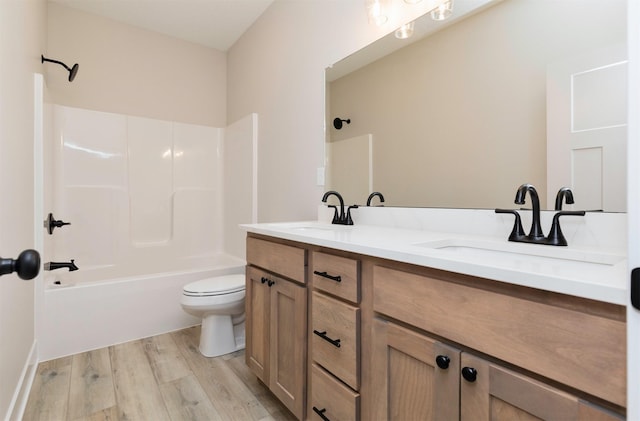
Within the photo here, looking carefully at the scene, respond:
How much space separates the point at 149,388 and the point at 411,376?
1.52 m

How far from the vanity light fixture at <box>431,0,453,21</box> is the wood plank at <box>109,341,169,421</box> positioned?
217cm

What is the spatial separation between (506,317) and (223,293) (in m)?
1.71

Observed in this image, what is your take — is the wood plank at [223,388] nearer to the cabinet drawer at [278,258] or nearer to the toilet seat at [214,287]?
the toilet seat at [214,287]

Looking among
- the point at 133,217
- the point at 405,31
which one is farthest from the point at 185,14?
the point at 405,31

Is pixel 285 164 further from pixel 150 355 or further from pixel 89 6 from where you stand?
pixel 89 6

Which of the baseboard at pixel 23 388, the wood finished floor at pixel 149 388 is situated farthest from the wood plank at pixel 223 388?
the baseboard at pixel 23 388

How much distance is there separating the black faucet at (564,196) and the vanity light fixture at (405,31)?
96cm

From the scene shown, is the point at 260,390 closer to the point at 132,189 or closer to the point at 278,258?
the point at 278,258

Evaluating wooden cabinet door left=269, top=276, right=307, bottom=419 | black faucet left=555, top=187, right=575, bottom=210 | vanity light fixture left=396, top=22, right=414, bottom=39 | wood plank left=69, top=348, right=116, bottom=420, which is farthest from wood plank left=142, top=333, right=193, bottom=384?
vanity light fixture left=396, top=22, right=414, bottom=39

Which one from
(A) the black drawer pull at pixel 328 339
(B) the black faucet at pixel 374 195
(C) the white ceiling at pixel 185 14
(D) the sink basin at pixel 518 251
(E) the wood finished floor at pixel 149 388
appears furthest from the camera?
(C) the white ceiling at pixel 185 14

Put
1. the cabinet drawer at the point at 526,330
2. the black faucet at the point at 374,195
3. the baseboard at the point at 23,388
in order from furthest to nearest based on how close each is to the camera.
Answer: the black faucet at the point at 374,195, the baseboard at the point at 23,388, the cabinet drawer at the point at 526,330

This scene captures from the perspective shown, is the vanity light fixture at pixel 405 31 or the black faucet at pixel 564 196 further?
the vanity light fixture at pixel 405 31

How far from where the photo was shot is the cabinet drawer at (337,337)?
39.6 inches

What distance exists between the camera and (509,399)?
647 mm
